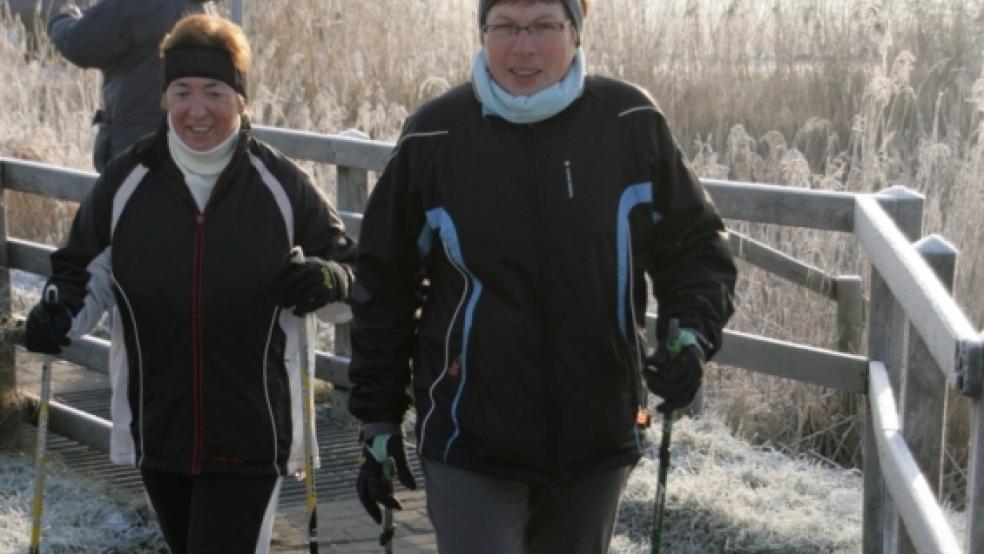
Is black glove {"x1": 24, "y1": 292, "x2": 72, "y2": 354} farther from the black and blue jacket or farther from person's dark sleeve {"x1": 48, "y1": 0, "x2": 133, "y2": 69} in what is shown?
person's dark sleeve {"x1": 48, "y1": 0, "x2": 133, "y2": 69}

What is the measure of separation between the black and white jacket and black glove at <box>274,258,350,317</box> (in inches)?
2.9

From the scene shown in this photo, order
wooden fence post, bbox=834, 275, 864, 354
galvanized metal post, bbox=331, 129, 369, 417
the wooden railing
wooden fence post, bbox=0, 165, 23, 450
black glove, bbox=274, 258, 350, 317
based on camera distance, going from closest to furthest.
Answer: the wooden railing < black glove, bbox=274, 258, 350, 317 < wooden fence post, bbox=834, 275, 864, 354 < wooden fence post, bbox=0, 165, 23, 450 < galvanized metal post, bbox=331, 129, 369, 417

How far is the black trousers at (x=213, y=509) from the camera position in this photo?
451 centimetres

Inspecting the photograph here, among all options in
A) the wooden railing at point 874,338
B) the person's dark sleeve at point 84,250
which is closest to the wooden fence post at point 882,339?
the wooden railing at point 874,338

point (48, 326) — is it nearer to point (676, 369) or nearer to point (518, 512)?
point (518, 512)

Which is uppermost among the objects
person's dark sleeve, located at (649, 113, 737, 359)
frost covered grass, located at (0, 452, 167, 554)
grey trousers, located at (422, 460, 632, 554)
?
person's dark sleeve, located at (649, 113, 737, 359)

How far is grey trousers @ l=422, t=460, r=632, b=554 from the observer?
3803 mm

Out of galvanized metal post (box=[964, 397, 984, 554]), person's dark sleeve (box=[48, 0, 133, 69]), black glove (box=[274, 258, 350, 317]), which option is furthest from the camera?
person's dark sleeve (box=[48, 0, 133, 69])

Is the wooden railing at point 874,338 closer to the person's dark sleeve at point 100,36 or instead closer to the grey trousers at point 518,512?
the person's dark sleeve at point 100,36

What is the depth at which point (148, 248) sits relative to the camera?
4.55 meters

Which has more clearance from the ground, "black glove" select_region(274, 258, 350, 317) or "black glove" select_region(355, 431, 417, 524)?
"black glove" select_region(274, 258, 350, 317)

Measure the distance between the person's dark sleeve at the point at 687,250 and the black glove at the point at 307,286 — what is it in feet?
3.17

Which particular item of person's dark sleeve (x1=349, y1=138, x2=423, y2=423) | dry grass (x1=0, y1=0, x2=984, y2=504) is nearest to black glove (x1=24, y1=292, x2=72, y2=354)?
person's dark sleeve (x1=349, y1=138, x2=423, y2=423)

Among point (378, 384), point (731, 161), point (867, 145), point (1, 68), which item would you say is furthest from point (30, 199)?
point (378, 384)
